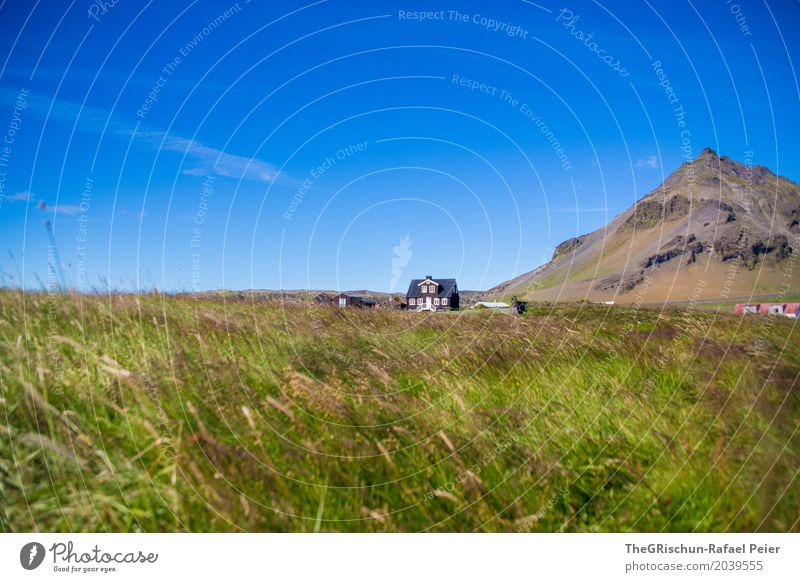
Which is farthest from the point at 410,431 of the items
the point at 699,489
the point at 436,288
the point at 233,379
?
the point at 436,288

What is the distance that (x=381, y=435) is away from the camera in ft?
14.6

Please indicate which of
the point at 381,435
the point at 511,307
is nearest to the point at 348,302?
the point at 511,307

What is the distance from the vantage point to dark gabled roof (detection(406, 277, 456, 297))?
265 feet

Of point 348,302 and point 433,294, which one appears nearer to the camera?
point 348,302

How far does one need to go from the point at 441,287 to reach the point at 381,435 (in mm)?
79284

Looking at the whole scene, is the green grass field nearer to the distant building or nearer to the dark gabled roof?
the distant building


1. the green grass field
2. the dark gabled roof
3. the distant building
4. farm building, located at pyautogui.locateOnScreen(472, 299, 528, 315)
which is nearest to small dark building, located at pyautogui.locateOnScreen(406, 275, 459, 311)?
the dark gabled roof

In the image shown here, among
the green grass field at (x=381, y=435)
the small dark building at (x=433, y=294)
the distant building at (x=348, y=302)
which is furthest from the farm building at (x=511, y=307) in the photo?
the small dark building at (x=433, y=294)

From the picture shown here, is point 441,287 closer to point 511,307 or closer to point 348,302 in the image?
point 348,302

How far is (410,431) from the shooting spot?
4.48 metres

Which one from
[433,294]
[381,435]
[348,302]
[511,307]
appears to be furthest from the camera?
[433,294]

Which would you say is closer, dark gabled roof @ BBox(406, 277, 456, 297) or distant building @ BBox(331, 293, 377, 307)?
distant building @ BBox(331, 293, 377, 307)

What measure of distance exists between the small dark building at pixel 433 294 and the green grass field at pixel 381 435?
72.6 metres
